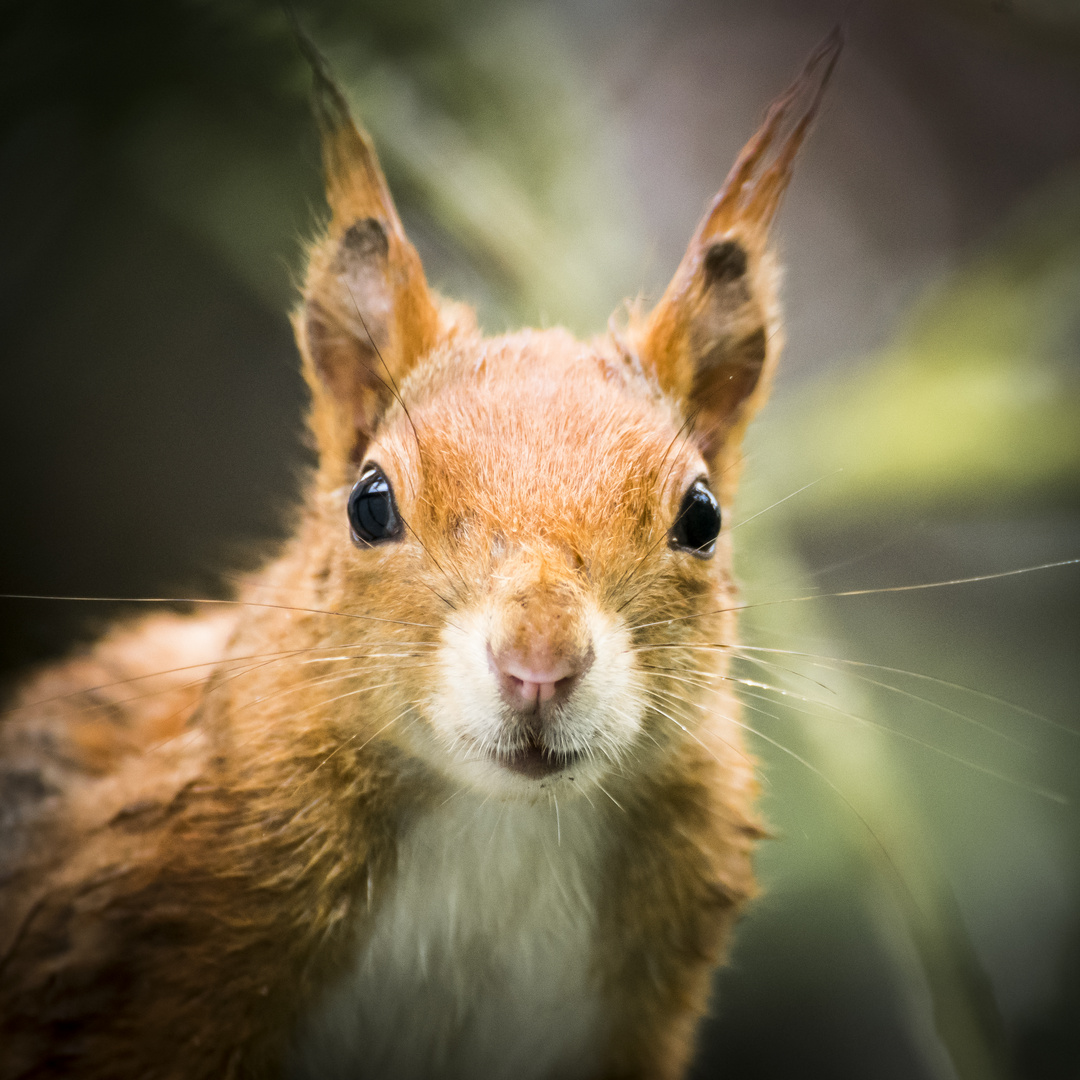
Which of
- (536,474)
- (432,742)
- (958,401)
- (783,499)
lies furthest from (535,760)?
(958,401)

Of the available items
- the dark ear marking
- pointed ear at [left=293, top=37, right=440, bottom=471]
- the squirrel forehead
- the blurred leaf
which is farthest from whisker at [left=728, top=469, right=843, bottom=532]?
pointed ear at [left=293, top=37, right=440, bottom=471]

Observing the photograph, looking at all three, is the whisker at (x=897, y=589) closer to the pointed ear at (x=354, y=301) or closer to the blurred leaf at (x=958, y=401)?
the blurred leaf at (x=958, y=401)

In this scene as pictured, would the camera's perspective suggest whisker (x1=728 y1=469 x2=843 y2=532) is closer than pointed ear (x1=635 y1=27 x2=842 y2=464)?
No

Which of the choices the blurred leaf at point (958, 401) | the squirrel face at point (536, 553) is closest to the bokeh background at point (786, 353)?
the blurred leaf at point (958, 401)

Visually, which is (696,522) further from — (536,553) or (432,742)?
(432,742)

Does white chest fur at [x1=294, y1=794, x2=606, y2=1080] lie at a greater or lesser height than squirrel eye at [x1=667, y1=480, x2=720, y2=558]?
lesser

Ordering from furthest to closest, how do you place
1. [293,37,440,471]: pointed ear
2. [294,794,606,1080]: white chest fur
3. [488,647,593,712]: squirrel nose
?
[294,794,606,1080]: white chest fur, [293,37,440,471]: pointed ear, [488,647,593,712]: squirrel nose

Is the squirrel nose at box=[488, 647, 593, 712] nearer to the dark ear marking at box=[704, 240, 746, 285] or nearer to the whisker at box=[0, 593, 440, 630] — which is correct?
the whisker at box=[0, 593, 440, 630]

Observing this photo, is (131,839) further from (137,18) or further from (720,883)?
(137,18)

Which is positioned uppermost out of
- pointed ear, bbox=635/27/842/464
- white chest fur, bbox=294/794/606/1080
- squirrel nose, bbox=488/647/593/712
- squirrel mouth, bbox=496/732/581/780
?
pointed ear, bbox=635/27/842/464
